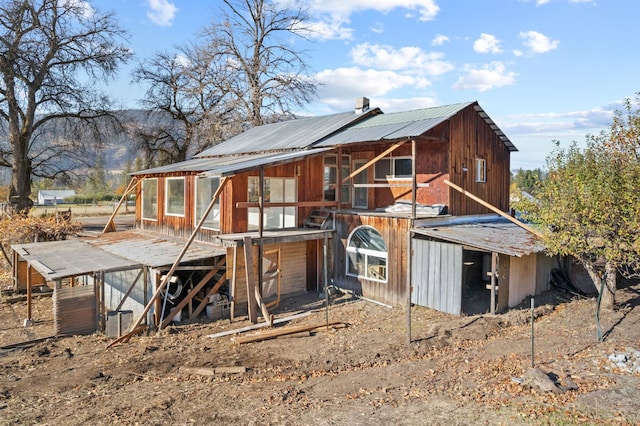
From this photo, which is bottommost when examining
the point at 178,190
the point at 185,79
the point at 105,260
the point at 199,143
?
the point at 105,260

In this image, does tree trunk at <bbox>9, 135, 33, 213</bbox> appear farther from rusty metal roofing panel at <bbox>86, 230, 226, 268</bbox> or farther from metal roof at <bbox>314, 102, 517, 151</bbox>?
metal roof at <bbox>314, 102, 517, 151</bbox>

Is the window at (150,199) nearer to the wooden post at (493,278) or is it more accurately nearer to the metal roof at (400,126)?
the metal roof at (400,126)

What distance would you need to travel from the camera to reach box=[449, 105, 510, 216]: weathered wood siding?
576 inches

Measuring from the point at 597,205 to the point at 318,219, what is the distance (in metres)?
8.30

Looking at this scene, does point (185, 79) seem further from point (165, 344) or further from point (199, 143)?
point (165, 344)

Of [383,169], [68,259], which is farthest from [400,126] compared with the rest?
[68,259]

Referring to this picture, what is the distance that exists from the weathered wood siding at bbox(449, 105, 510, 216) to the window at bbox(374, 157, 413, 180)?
4.83ft

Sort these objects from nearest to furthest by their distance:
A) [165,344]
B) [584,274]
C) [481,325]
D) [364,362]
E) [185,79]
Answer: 1. [364,362]
2. [165,344]
3. [481,325]
4. [584,274]
5. [185,79]

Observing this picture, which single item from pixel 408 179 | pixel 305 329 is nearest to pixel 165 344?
pixel 305 329

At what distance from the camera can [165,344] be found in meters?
10.2

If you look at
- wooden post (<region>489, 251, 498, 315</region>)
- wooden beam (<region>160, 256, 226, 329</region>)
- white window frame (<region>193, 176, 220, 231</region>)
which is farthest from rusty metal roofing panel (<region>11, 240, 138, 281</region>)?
wooden post (<region>489, 251, 498, 315</region>)

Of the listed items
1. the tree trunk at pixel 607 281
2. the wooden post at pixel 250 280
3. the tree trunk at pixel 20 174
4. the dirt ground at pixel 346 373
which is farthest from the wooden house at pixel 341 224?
the tree trunk at pixel 20 174

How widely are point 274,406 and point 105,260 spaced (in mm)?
7907

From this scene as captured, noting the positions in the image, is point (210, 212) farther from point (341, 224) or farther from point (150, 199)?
point (150, 199)
